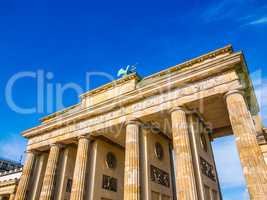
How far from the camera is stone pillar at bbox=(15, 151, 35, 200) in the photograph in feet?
62.7

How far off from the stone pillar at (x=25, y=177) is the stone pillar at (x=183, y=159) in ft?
46.4

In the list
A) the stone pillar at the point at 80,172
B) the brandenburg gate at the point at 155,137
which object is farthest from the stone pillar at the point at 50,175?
the stone pillar at the point at 80,172

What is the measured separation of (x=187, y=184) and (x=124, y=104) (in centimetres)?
738

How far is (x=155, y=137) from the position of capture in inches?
698

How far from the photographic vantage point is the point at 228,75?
523 inches

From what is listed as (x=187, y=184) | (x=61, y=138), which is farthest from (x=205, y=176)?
(x=61, y=138)

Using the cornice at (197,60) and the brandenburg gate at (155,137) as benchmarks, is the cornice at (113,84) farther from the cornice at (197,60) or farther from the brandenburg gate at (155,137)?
the cornice at (197,60)


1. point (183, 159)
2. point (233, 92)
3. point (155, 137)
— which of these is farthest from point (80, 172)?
point (233, 92)

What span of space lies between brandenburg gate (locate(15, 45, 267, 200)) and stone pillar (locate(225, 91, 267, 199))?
40 millimetres

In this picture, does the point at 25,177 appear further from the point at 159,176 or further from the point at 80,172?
the point at 159,176

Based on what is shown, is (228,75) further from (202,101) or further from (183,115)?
(183,115)

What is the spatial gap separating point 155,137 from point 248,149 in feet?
25.8

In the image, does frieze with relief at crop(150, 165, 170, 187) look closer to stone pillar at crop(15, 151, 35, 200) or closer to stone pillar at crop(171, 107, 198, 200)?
stone pillar at crop(171, 107, 198, 200)

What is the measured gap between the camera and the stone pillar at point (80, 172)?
15766 mm
